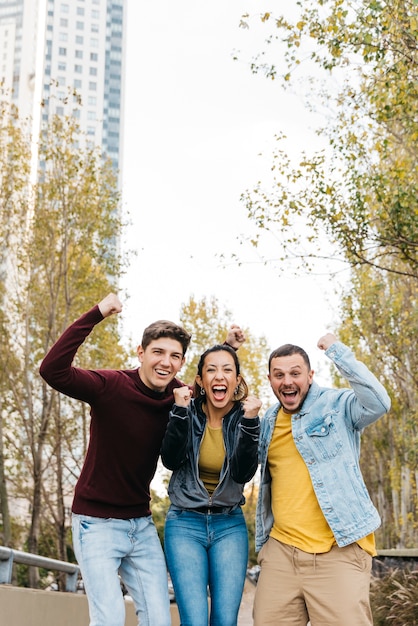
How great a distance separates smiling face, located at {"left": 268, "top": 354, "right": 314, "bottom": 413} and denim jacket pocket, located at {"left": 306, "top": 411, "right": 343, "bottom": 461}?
0.20 m

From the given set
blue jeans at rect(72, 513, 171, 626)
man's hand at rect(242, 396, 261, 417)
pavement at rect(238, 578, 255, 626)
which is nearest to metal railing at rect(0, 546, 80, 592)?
blue jeans at rect(72, 513, 171, 626)

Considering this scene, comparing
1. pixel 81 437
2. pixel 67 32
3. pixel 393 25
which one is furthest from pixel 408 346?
pixel 67 32

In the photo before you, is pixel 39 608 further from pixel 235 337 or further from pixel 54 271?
pixel 54 271

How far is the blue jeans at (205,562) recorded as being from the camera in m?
4.57

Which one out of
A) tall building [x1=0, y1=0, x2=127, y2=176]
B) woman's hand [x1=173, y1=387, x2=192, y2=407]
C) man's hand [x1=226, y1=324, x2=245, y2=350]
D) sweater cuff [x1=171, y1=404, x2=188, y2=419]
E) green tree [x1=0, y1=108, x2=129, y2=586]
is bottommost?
sweater cuff [x1=171, y1=404, x2=188, y2=419]

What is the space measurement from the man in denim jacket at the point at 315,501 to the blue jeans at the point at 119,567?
63 centimetres

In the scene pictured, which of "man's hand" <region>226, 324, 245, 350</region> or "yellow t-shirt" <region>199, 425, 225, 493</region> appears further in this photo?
"man's hand" <region>226, 324, 245, 350</region>

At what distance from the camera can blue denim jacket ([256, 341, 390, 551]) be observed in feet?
14.5

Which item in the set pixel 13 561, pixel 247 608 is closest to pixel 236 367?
pixel 13 561

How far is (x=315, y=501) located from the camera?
4535 millimetres

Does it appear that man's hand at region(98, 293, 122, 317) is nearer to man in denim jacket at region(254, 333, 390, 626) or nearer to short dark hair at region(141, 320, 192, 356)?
short dark hair at region(141, 320, 192, 356)

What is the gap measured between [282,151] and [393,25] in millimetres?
2752

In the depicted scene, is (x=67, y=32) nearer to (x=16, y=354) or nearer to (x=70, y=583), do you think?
(x=16, y=354)

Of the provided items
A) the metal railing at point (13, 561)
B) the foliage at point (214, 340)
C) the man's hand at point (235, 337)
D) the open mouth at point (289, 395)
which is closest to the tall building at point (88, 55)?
the foliage at point (214, 340)
